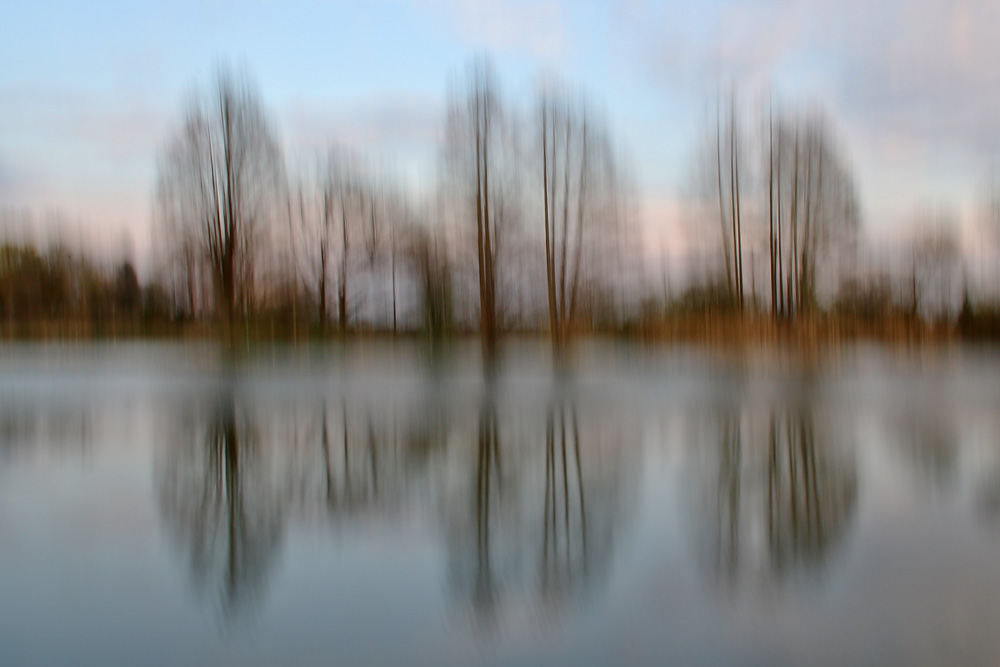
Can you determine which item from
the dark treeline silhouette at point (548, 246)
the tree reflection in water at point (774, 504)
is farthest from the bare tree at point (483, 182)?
the tree reflection in water at point (774, 504)

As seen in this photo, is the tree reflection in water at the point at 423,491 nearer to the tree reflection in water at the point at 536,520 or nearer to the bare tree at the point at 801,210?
the tree reflection in water at the point at 536,520

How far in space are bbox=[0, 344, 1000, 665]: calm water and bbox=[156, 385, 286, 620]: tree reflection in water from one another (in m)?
0.02

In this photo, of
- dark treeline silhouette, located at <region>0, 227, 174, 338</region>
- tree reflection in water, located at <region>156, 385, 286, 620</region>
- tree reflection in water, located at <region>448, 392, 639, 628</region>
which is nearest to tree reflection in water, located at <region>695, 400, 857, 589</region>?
tree reflection in water, located at <region>448, 392, 639, 628</region>

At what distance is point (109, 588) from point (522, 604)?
1.59m

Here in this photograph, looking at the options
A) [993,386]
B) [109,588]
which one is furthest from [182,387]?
[993,386]

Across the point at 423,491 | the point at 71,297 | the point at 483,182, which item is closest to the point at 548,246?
the point at 483,182

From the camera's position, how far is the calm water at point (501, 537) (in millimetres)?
2451

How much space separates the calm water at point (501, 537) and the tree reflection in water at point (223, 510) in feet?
0.06

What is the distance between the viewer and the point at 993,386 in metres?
10.8

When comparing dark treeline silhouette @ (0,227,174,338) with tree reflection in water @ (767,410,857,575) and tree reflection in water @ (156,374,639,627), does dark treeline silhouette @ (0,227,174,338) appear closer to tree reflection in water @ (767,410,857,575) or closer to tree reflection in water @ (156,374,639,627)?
tree reflection in water @ (156,374,639,627)

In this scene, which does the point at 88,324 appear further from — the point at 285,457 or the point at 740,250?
the point at 285,457

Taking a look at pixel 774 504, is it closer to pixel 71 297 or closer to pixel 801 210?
pixel 801 210

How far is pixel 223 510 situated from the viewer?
3.98 meters

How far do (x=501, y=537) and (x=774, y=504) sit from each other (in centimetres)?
159
